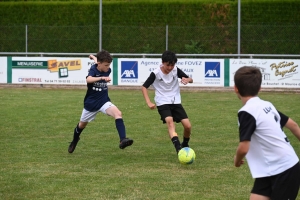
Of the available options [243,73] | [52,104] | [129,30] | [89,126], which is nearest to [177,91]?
[89,126]

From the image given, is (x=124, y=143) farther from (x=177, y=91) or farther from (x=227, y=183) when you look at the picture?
(x=227, y=183)

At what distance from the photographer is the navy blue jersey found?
30.7 ft

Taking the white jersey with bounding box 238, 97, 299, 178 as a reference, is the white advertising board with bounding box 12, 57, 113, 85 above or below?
above

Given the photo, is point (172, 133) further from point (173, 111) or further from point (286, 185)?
point (286, 185)

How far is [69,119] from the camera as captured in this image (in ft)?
45.8

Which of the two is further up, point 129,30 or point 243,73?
point 129,30

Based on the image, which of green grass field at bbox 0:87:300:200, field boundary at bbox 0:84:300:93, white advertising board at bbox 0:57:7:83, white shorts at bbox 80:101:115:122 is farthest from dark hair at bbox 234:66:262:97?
white advertising board at bbox 0:57:7:83

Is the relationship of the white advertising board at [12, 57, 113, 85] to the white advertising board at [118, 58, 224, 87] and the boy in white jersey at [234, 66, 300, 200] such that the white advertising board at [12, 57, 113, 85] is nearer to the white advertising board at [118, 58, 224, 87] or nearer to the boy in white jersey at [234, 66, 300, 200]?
the white advertising board at [118, 58, 224, 87]

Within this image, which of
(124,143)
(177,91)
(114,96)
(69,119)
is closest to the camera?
(124,143)

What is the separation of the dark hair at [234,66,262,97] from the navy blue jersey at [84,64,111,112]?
A: 16.5ft

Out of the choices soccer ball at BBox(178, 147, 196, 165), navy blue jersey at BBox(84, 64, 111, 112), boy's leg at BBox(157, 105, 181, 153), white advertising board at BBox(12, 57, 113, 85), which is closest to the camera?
soccer ball at BBox(178, 147, 196, 165)

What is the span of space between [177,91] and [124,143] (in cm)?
120

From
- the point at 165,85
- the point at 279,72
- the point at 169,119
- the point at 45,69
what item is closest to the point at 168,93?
the point at 165,85

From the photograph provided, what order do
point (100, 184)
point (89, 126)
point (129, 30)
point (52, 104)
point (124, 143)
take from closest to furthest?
point (100, 184)
point (124, 143)
point (89, 126)
point (52, 104)
point (129, 30)
